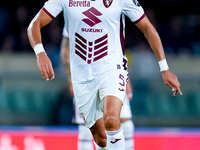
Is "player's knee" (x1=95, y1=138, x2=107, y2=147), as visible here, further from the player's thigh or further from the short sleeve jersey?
the short sleeve jersey

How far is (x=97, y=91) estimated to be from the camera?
16.2 feet

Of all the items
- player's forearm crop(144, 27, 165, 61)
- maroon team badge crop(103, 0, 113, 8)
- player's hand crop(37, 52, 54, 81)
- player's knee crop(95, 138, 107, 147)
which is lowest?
player's knee crop(95, 138, 107, 147)

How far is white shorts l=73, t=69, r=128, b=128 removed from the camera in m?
4.79

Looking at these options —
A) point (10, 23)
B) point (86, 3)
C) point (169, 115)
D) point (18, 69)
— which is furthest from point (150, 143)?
point (10, 23)

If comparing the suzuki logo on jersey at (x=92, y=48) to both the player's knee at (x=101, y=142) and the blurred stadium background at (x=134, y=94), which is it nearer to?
the player's knee at (x=101, y=142)

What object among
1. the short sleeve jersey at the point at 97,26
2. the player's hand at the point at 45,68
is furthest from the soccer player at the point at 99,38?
the player's hand at the point at 45,68

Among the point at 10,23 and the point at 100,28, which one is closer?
the point at 100,28

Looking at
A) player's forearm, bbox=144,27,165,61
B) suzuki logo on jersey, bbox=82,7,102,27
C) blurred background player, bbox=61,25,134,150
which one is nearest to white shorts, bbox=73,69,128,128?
player's forearm, bbox=144,27,165,61

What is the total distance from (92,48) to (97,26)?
0.20 metres

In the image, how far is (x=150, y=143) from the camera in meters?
6.86

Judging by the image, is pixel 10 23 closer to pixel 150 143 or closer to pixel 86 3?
pixel 150 143

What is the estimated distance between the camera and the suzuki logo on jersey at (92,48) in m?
4.93

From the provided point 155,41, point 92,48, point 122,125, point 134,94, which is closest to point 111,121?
point 92,48

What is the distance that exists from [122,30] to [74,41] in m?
0.44
